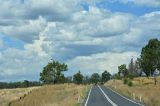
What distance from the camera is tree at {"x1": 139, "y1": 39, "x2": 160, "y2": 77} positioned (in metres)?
104

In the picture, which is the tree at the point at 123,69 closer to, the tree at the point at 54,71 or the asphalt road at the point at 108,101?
the tree at the point at 54,71

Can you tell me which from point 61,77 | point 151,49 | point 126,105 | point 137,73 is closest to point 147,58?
point 151,49

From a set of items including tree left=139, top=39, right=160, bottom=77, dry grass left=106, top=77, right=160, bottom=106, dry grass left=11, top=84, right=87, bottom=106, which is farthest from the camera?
tree left=139, top=39, right=160, bottom=77

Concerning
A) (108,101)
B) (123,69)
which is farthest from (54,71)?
(108,101)

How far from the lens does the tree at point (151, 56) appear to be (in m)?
104

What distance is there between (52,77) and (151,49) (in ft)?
160

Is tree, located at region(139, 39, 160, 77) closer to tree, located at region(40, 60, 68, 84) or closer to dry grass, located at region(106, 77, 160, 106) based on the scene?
dry grass, located at region(106, 77, 160, 106)

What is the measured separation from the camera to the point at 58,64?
14325cm

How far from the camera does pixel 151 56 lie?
104000 mm

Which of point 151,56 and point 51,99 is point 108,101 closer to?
point 51,99

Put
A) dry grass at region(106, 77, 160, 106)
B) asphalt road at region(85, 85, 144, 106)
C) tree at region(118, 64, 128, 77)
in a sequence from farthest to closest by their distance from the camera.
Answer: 1. tree at region(118, 64, 128, 77)
2. dry grass at region(106, 77, 160, 106)
3. asphalt road at region(85, 85, 144, 106)

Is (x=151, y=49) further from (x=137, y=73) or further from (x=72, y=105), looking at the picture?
(x=137, y=73)

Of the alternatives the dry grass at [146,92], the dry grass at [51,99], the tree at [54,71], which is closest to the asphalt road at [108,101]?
the dry grass at [51,99]

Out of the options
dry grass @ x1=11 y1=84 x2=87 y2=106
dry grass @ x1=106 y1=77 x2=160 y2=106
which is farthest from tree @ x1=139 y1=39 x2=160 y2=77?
dry grass @ x1=11 y1=84 x2=87 y2=106
